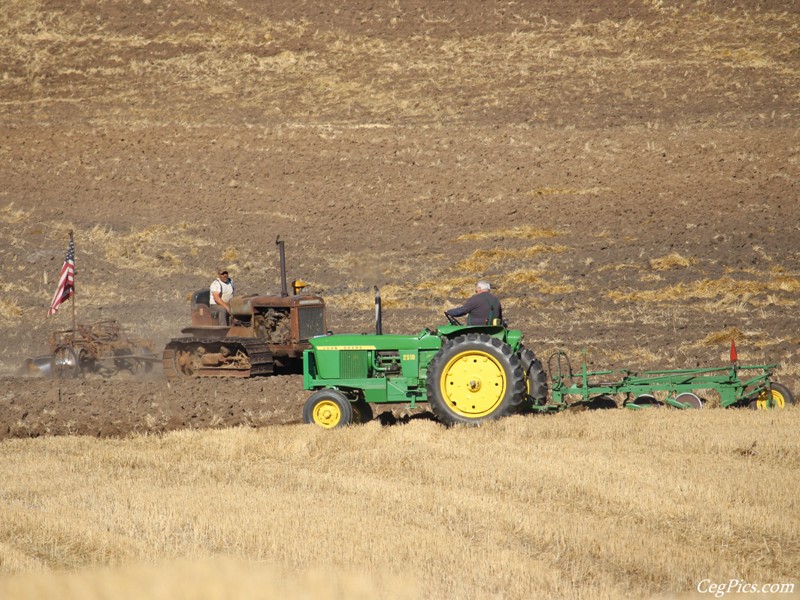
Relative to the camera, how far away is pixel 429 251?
1029 inches

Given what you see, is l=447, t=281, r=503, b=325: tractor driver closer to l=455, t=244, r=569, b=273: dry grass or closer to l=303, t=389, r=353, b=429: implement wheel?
l=303, t=389, r=353, b=429: implement wheel

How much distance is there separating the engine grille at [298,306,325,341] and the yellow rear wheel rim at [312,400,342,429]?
3599 millimetres

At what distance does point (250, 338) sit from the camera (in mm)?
15656

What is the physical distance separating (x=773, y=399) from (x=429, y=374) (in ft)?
13.2

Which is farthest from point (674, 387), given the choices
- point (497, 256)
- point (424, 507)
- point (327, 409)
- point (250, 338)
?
point (497, 256)

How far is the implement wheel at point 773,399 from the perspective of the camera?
1196 centimetres

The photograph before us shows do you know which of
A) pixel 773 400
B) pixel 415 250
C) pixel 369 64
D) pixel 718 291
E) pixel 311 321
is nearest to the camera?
pixel 773 400

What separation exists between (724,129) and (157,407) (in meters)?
24.7

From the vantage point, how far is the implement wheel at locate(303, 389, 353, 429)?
11.9 metres

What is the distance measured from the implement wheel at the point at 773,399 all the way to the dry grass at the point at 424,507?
1.61 ft

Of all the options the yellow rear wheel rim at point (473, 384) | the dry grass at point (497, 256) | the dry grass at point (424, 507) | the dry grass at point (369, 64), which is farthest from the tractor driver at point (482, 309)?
the dry grass at point (369, 64)

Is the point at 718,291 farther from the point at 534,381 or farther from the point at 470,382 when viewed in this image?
the point at 470,382

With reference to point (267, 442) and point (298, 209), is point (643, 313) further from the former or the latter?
point (298, 209)

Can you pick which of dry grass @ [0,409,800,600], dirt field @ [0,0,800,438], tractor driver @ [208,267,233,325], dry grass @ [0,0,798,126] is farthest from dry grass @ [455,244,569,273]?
dry grass @ [0,409,800,600]
